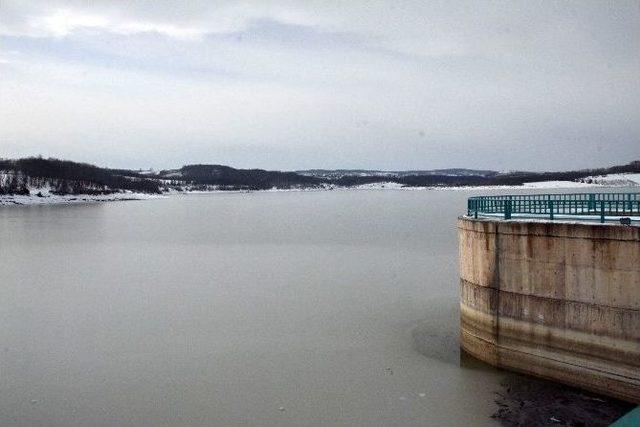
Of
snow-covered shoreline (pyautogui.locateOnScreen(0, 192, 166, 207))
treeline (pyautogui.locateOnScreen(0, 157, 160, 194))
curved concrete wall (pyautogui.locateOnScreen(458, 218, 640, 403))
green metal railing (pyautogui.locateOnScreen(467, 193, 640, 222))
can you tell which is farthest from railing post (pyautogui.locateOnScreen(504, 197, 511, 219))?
treeline (pyautogui.locateOnScreen(0, 157, 160, 194))

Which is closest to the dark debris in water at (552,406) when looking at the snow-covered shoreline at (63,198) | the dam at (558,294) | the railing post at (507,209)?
the dam at (558,294)

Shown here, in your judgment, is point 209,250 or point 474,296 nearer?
point 474,296

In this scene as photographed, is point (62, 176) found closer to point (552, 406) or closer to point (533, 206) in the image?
point (533, 206)

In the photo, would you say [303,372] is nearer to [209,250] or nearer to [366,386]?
[366,386]

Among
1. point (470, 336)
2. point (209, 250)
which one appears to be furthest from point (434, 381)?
point (209, 250)

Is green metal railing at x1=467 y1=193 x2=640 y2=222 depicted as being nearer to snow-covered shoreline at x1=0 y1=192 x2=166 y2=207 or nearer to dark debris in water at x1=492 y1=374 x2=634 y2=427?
dark debris in water at x1=492 y1=374 x2=634 y2=427

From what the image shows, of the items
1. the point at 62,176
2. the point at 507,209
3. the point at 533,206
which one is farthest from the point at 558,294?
the point at 62,176
